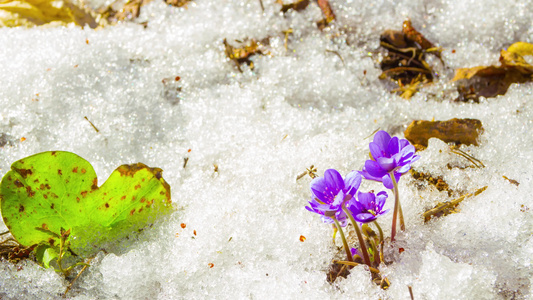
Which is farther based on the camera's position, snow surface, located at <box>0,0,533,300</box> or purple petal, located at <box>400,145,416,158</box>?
snow surface, located at <box>0,0,533,300</box>

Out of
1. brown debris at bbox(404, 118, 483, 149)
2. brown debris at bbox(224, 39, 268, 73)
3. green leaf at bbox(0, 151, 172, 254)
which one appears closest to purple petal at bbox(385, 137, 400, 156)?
brown debris at bbox(404, 118, 483, 149)

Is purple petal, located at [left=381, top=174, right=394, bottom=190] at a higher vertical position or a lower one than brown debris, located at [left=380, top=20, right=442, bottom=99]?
higher

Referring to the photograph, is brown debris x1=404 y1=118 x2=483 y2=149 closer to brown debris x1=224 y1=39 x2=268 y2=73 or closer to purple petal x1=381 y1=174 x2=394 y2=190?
purple petal x1=381 y1=174 x2=394 y2=190

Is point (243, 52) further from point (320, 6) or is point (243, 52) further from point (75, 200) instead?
point (75, 200)

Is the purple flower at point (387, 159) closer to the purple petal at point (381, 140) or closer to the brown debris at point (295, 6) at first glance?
the purple petal at point (381, 140)

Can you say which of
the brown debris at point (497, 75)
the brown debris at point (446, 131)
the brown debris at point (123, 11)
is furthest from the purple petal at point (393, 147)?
the brown debris at point (123, 11)

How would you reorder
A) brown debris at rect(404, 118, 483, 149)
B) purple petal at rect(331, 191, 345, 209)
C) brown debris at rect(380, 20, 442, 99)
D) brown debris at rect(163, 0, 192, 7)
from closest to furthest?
purple petal at rect(331, 191, 345, 209) < brown debris at rect(404, 118, 483, 149) < brown debris at rect(380, 20, 442, 99) < brown debris at rect(163, 0, 192, 7)
